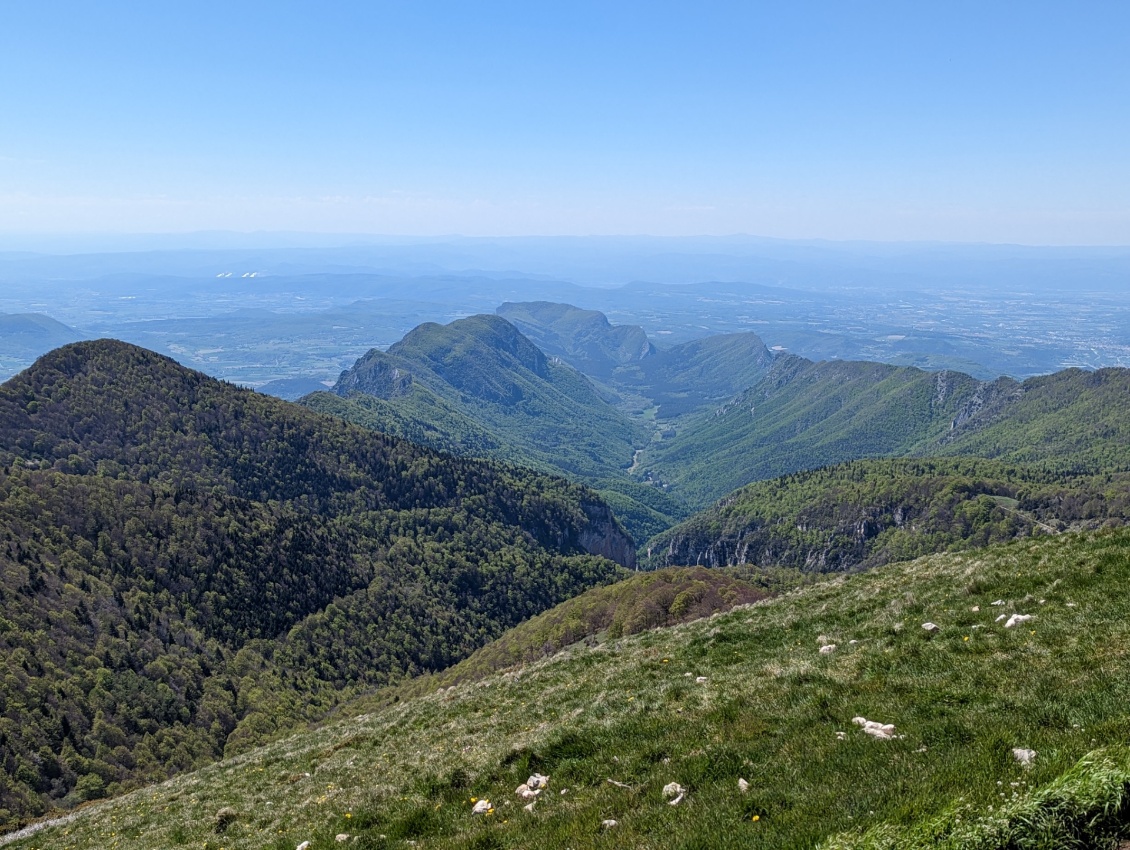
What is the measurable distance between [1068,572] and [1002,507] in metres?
210

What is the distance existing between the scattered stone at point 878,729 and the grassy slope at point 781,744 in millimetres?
248

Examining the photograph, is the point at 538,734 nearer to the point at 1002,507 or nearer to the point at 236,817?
the point at 236,817

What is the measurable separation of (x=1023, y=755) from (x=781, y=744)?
489 cm

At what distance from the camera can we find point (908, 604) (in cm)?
2447

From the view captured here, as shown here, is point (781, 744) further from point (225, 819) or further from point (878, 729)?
point (225, 819)

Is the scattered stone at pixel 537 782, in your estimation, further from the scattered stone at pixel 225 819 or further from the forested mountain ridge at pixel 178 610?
Result: the forested mountain ridge at pixel 178 610

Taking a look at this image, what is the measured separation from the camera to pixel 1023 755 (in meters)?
10.8

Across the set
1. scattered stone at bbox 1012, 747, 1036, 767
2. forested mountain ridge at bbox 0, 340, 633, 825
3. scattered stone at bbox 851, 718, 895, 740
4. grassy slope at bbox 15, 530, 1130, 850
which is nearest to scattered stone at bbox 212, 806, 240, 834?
grassy slope at bbox 15, 530, 1130, 850

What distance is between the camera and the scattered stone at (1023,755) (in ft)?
34.8

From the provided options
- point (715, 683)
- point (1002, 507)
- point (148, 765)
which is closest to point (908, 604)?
point (715, 683)

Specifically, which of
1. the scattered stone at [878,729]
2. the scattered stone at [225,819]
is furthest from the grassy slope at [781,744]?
the scattered stone at [878,729]

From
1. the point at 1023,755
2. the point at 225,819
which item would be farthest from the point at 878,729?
the point at 225,819

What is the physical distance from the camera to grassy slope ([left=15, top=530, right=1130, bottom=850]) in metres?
10.5

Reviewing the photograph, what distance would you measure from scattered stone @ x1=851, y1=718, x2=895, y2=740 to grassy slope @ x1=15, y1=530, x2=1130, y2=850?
0.25 meters
